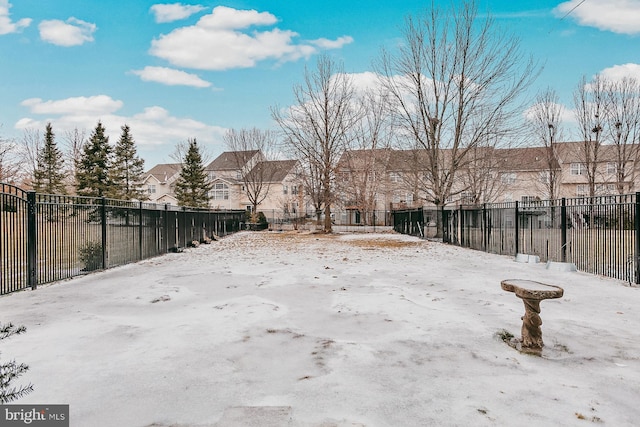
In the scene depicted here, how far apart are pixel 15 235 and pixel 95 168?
29.7 metres

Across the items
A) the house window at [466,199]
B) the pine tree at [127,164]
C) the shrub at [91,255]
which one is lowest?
the shrub at [91,255]

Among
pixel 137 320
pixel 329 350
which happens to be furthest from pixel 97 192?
pixel 329 350

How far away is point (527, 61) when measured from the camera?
18734mm

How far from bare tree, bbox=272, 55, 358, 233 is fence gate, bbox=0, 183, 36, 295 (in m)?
21.2

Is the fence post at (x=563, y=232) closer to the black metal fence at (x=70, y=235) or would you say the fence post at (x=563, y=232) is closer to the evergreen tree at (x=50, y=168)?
the black metal fence at (x=70, y=235)

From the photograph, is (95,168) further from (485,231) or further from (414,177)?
(485,231)

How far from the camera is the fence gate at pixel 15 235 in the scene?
636 cm

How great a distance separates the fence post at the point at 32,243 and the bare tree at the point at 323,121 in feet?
69.4

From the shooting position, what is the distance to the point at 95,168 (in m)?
32.6

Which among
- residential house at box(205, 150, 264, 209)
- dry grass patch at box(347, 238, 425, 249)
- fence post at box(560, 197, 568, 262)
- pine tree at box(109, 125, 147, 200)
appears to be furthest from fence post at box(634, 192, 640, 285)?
residential house at box(205, 150, 264, 209)

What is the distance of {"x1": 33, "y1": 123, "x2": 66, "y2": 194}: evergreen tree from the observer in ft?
117

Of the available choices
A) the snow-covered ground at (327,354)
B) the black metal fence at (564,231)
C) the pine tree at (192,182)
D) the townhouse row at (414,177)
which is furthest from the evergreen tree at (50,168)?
the black metal fence at (564,231)

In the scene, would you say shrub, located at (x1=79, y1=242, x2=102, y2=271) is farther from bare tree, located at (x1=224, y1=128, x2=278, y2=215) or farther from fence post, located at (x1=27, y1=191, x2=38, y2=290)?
bare tree, located at (x1=224, y1=128, x2=278, y2=215)

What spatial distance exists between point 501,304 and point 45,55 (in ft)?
77.5
